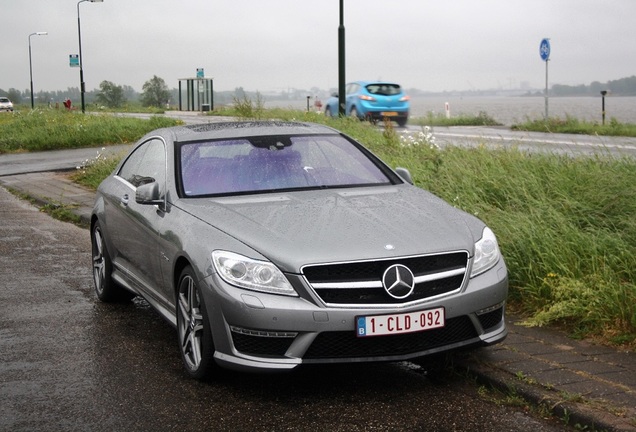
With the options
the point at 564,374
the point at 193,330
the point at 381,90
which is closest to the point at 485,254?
the point at 564,374

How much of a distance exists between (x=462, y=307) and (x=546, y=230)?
2.31m

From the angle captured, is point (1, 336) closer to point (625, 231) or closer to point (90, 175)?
point (625, 231)

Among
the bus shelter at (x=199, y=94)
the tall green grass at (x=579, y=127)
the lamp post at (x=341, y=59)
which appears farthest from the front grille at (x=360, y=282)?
the bus shelter at (x=199, y=94)

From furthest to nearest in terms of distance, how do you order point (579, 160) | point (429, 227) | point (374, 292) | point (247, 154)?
point (579, 160) < point (247, 154) < point (429, 227) < point (374, 292)

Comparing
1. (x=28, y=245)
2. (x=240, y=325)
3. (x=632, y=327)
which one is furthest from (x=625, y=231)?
(x=28, y=245)

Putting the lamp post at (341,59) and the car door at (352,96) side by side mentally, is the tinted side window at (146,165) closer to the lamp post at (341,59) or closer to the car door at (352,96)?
the lamp post at (341,59)

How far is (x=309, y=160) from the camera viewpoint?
651 cm

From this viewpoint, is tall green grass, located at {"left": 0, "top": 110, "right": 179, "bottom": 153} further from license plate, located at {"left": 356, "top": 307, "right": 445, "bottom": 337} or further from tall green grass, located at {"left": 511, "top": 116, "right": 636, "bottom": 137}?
license plate, located at {"left": 356, "top": 307, "right": 445, "bottom": 337}

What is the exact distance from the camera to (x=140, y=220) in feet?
21.2

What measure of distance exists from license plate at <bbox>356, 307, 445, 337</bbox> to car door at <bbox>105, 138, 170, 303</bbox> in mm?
1621

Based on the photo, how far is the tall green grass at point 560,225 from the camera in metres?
6.10

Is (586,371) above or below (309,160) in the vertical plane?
below

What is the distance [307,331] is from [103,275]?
10.6 ft

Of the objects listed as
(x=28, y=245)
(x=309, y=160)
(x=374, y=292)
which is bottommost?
(x=28, y=245)
